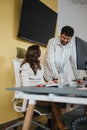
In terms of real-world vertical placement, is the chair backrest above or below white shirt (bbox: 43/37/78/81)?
below

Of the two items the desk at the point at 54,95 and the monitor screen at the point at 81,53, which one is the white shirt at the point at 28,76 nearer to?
the monitor screen at the point at 81,53

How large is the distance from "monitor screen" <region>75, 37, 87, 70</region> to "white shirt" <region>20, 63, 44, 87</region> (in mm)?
463

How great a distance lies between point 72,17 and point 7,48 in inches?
109

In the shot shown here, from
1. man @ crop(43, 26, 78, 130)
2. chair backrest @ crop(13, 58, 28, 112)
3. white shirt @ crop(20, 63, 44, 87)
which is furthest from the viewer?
man @ crop(43, 26, 78, 130)

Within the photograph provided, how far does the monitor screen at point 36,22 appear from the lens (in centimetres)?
329

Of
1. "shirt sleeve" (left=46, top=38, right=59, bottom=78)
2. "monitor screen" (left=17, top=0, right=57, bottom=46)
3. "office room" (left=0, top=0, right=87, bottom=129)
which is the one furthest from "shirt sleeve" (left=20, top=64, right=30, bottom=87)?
"monitor screen" (left=17, top=0, right=57, bottom=46)

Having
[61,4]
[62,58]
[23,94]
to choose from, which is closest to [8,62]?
[62,58]

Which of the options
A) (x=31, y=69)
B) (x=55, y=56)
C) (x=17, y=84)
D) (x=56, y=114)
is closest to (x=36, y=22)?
(x=55, y=56)

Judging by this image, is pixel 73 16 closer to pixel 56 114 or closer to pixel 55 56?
pixel 55 56

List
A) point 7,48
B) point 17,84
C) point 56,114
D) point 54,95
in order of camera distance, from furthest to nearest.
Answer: point 7,48 < point 17,84 < point 56,114 < point 54,95

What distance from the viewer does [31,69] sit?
244 cm

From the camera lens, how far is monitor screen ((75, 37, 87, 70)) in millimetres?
2375

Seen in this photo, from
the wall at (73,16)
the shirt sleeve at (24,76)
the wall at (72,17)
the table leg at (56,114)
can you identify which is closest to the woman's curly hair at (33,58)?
the shirt sleeve at (24,76)

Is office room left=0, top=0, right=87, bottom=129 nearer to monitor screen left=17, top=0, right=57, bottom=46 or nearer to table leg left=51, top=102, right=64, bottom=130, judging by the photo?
monitor screen left=17, top=0, right=57, bottom=46
